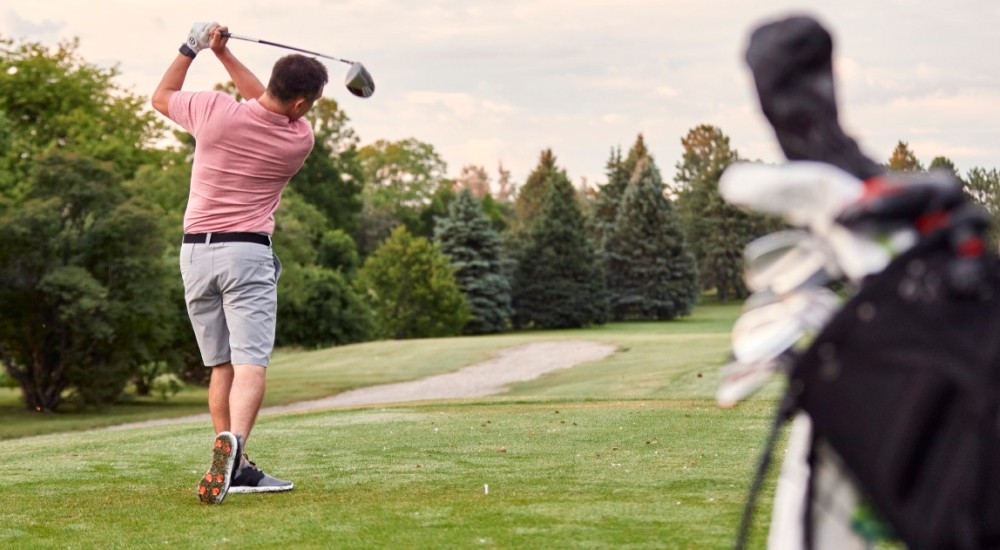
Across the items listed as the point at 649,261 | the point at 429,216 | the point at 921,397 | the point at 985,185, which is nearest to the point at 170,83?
the point at 921,397

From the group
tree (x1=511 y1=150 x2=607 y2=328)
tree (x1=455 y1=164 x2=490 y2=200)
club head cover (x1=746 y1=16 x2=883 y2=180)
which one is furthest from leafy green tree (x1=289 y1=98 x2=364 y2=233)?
club head cover (x1=746 y1=16 x2=883 y2=180)

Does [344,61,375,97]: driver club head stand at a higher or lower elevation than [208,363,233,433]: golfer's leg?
higher

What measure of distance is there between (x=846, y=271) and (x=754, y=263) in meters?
0.24

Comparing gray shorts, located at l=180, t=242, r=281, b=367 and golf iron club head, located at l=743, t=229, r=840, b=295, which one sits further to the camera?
gray shorts, located at l=180, t=242, r=281, b=367

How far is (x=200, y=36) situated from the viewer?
657 centimetres

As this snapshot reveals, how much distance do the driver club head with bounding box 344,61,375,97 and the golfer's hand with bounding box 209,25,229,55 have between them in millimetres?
730

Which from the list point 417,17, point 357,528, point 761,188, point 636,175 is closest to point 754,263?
point 761,188

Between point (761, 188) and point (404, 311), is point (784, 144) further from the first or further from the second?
point (404, 311)

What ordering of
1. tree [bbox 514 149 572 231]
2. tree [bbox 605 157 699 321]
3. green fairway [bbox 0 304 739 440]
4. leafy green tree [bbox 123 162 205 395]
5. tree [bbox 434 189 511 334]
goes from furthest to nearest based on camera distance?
tree [bbox 514 149 572 231], tree [bbox 605 157 699 321], tree [bbox 434 189 511 334], leafy green tree [bbox 123 162 205 395], green fairway [bbox 0 304 739 440]

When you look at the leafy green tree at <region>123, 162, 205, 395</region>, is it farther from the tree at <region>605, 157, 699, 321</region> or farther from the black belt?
the tree at <region>605, 157, 699, 321</region>

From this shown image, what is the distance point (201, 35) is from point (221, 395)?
1.94 m

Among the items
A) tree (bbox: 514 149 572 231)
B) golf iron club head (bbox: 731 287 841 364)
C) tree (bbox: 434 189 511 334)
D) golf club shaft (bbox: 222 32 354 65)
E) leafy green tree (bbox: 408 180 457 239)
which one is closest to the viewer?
golf iron club head (bbox: 731 287 841 364)

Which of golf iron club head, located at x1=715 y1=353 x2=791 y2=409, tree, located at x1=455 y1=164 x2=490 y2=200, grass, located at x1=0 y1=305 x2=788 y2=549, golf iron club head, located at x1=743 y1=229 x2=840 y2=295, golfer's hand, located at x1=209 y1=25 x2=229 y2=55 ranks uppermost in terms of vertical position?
tree, located at x1=455 y1=164 x2=490 y2=200

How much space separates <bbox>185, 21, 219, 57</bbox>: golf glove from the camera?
6.57 meters
